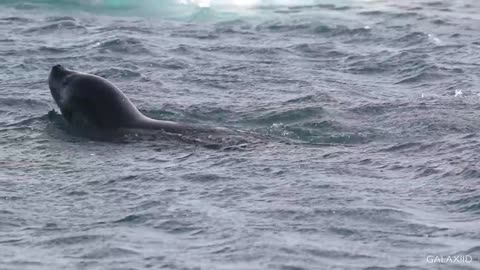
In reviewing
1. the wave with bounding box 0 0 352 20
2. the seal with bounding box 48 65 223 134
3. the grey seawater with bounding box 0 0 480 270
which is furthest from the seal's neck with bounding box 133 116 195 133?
the wave with bounding box 0 0 352 20

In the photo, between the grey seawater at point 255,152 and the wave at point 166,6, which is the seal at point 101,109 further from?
the wave at point 166,6

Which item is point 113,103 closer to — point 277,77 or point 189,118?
point 189,118

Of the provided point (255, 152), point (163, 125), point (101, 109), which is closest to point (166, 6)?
point (101, 109)

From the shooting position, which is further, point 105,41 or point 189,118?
point 105,41

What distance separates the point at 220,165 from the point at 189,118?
2.29 metres

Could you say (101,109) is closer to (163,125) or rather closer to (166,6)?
(163,125)

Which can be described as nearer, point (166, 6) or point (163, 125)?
point (163, 125)

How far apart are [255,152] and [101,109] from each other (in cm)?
161

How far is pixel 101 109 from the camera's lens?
9.72 metres

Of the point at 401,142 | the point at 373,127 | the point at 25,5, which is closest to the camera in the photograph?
the point at 401,142

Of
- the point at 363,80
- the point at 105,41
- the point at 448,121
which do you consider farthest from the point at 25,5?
the point at 448,121

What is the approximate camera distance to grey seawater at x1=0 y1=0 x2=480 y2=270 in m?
6.29

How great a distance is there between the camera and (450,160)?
8.57 m

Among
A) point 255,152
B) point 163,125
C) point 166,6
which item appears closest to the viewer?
point 255,152
